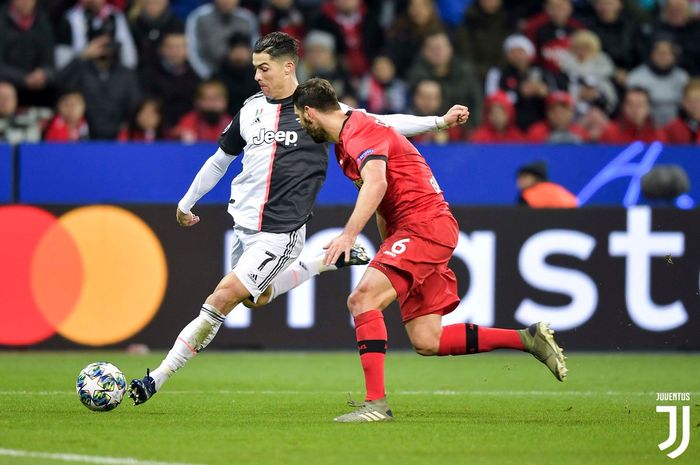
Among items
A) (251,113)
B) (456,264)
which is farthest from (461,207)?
(251,113)

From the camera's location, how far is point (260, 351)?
1289 centimetres

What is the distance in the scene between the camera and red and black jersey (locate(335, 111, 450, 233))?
7.98 metres

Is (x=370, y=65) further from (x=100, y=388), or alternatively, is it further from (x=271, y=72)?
(x=100, y=388)

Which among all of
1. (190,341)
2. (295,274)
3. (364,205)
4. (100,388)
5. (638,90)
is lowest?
(100,388)

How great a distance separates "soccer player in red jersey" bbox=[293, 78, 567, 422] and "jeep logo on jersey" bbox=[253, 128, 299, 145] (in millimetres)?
967

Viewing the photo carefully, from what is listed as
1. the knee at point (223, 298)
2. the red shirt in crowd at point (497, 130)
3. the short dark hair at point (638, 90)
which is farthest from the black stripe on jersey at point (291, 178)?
the short dark hair at point (638, 90)

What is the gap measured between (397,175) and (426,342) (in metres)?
1.03

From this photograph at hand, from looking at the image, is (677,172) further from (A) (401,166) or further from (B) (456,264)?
(A) (401,166)

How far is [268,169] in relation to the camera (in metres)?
9.10

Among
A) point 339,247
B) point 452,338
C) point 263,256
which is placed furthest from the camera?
point 263,256

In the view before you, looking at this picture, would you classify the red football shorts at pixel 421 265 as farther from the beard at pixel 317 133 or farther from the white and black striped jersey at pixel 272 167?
the white and black striped jersey at pixel 272 167

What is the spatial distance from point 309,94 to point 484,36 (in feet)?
31.3

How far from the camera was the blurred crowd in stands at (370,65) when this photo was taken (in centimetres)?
1525

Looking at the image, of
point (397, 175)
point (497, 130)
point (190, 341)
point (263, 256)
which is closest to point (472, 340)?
point (397, 175)
